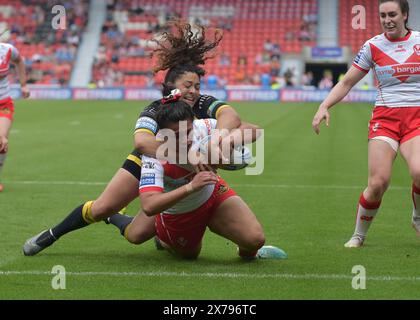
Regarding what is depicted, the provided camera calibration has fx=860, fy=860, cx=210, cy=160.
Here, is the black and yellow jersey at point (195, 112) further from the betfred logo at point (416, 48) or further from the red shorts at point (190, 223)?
the betfred logo at point (416, 48)

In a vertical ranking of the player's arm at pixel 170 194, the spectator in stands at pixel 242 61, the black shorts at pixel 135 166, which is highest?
the spectator in stands at pixel 242 61

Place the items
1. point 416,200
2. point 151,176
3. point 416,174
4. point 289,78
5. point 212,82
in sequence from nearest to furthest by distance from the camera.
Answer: point 151,176 → point 416,174 → point 416,200 → point 212,82 → point 289,78

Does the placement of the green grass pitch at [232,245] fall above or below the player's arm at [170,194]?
below

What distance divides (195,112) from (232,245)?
4.98 feet

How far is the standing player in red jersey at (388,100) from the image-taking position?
305 inches

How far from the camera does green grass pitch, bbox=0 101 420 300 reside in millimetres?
6199

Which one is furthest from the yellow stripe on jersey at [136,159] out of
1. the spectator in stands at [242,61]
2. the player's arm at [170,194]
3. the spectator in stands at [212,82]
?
the spectator in stands at [242,61]

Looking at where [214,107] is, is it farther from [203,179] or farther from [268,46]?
[268,46]

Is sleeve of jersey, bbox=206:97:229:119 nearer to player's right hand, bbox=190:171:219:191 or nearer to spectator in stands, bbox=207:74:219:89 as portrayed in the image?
player's right hand, bbox=190:171:219:191

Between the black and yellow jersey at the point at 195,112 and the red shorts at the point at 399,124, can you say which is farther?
the red shorts at the point at 399,124

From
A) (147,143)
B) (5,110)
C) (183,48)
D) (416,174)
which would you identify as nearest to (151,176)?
(147,143)

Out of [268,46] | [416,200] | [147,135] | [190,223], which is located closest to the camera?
[147,135]

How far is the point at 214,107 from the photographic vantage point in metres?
7.28

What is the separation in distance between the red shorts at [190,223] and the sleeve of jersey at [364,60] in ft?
5.97
